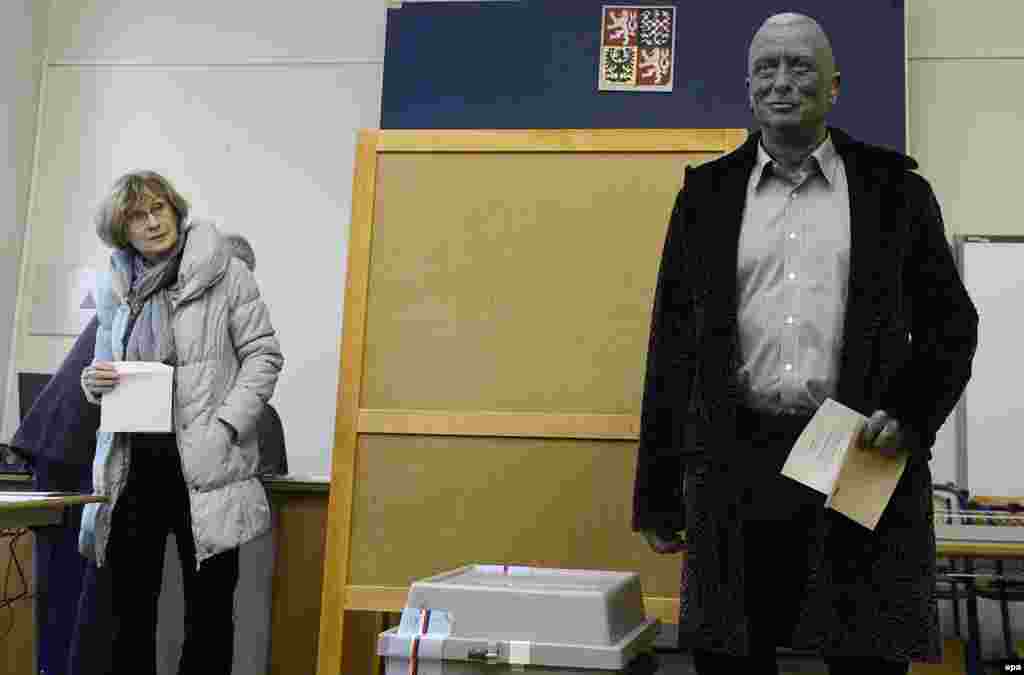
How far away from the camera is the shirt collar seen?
1659mm

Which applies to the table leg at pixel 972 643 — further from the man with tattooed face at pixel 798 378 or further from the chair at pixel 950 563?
the man with tattooed face at pixel 798 378

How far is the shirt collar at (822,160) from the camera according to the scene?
65.3 inches

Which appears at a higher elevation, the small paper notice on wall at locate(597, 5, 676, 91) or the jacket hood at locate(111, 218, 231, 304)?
the small paper notice on wall at locate(597, 5, 676, 91)

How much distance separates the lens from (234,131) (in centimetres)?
491

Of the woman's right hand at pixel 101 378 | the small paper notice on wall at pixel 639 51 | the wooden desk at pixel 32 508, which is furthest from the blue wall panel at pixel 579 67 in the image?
the wooden desk at pixel 32 508

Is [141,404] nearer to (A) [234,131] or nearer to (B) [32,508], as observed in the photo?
(B) [32,508]

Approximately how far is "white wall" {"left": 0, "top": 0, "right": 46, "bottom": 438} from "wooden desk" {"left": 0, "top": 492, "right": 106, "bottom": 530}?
2837 mm

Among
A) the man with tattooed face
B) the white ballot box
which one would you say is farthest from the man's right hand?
the white ballot box

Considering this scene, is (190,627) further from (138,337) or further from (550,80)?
(550,80)

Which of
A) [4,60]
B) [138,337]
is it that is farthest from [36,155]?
[138,337]

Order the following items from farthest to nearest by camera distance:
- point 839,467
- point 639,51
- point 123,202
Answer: point 639,51
point 123,202
point 839,467

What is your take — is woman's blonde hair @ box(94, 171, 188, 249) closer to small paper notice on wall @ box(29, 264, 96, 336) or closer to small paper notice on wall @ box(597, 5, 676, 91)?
small paper notice on wall @ box(597, 5, 676, 91)

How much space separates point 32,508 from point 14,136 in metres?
3.23

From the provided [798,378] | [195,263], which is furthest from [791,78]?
[195,263]
